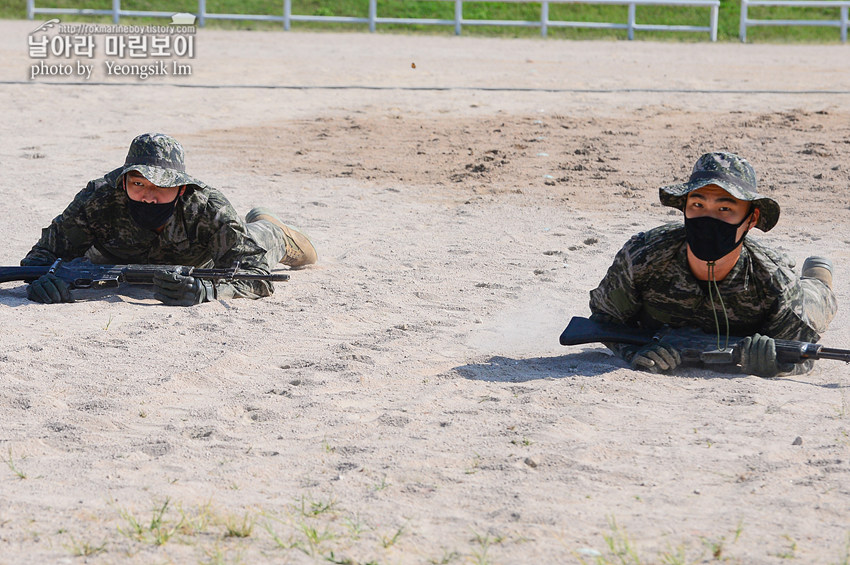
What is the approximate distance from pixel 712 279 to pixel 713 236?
253mm

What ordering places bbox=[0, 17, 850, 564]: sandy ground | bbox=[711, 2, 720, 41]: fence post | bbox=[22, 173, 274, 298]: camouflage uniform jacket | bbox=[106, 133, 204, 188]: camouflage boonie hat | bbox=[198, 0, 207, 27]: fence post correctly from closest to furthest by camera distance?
1. bbox=[0, 17, 850, 564]: sandy ground
2. bbox=[106, 133, 204, 188]: camouflage boonie hat
3. bbox=[22, 173, 274, 298]: camouflage uniform jacket
4. bbox=[711, 2, 720, 41]: fence post
5. bbox=[198, 0, 207, 27]: fence post

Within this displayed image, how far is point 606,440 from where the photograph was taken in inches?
182

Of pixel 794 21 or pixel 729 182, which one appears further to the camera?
pixel 794 21

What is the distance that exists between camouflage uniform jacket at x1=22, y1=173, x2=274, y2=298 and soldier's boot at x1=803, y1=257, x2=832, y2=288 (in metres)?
3.27

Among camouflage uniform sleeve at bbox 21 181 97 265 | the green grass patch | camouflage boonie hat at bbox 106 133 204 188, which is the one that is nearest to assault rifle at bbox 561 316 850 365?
camouflage boonie hat at bbox 106 133 204 188

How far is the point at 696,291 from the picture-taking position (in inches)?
221

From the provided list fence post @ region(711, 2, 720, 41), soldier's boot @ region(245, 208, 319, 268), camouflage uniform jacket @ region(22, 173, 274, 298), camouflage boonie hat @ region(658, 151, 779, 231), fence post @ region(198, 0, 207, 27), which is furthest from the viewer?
fence post @ region(198, 0, 207, 27)

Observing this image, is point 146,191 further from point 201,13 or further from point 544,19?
point 544,19

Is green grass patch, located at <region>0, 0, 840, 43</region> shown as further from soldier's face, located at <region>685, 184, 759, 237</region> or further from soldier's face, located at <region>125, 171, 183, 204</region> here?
soldier's face, located at <region>685, 184, 759, 237</region>

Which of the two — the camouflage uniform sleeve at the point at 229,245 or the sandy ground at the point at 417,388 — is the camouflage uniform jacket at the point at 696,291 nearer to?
the sandy ground at the point at 417,388

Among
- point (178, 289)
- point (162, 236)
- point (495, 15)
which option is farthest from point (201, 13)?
point (178, 289)

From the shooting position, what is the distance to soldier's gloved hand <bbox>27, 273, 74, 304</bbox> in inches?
267

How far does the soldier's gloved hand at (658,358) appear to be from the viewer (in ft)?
18.0

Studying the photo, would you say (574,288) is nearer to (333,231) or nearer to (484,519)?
(333,231)
